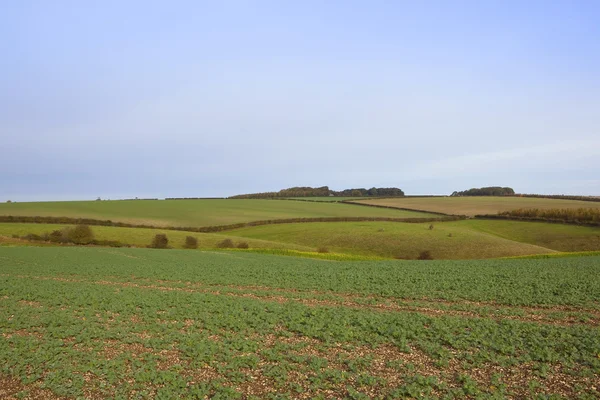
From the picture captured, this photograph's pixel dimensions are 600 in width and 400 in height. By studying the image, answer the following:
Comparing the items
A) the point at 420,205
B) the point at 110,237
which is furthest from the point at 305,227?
the point at 420,205

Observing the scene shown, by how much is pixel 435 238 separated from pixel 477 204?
46007 mm

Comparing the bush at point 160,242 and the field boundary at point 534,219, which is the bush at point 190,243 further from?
the field boundary at point 534,219

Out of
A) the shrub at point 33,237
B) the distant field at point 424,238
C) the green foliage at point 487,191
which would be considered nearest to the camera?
the shrub at point 33,237

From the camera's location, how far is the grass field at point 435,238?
58.3m

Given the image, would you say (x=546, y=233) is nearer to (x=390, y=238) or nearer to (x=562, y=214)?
(x=562, y=214)

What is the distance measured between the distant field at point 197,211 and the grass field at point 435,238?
1063 centimetres

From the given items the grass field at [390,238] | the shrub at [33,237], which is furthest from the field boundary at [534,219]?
the shrub at [33,237]

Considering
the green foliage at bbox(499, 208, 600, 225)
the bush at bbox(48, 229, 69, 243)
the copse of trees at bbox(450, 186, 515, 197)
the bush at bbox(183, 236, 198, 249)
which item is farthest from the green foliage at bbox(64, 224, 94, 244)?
the copse of trees at bbox(450, 186, 515, 197)

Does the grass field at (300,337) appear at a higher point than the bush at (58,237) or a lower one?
lower

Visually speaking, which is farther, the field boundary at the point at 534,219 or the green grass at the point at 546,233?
the field boundary at the point at 534,219

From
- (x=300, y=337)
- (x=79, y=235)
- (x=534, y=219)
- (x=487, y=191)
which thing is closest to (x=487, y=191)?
(x=487, y=191)

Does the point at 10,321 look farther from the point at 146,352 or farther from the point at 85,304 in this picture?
the point at 146,352

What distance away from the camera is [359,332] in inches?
617

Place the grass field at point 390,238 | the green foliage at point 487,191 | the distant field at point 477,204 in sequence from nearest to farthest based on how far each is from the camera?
the grass field at point 390,238
the distant field at point 477,204
the green foliage at point 487,191
